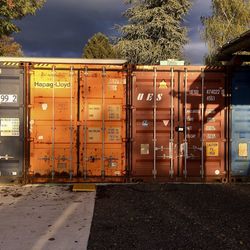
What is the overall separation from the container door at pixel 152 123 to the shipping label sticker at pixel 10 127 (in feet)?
9.45

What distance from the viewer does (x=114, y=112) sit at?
37.4 ft

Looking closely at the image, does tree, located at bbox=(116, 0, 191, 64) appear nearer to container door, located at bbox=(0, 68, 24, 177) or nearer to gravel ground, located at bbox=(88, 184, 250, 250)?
container door, located at bbox=(0, 68, 24, 177)

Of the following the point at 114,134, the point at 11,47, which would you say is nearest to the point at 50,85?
the point at 114,134

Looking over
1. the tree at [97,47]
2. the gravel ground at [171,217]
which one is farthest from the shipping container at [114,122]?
the tree at [97,47]

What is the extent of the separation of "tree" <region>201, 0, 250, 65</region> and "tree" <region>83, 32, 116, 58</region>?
15.7 metres

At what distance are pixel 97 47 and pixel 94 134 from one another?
38695 millimetres

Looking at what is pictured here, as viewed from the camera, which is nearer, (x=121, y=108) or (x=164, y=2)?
(x=121, y=108)

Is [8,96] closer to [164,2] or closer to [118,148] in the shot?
[118,148]

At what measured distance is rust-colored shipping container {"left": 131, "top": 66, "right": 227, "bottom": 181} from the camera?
11.5 meters

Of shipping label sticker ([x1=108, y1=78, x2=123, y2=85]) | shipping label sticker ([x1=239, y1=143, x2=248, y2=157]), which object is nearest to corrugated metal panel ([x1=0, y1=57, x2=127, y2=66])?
shipping label sticker ([x1=108, y1=78, x2=123, y2=85])

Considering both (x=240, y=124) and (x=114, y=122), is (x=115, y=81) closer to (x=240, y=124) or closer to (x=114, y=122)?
(x=114, y=122)

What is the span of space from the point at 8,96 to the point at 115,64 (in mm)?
2756

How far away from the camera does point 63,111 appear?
445 inches

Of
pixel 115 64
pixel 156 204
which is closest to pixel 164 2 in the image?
pixel 115 64
